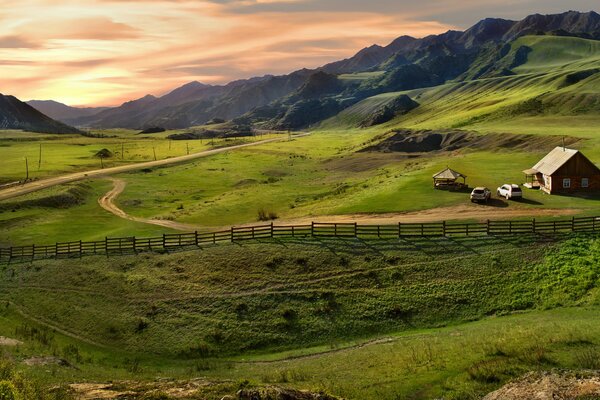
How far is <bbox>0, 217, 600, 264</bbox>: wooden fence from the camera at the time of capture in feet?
158

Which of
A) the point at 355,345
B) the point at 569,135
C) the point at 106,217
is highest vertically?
the point at 569,135

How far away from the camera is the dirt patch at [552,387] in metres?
20.8

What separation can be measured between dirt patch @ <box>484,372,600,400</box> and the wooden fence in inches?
1001

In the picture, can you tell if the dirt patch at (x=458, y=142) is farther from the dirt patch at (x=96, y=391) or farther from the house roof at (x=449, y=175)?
the dirt patch at (x=96, y=391)

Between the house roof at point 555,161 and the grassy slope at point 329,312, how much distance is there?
18.6m

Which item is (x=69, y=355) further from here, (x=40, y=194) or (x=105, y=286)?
(x=40, y=194)

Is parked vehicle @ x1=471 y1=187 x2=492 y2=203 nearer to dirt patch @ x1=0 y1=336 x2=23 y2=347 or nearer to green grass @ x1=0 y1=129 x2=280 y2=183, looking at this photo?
dirt patch @ x1=0 y1=336 x2=23 y2=347

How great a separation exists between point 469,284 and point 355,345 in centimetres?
1209

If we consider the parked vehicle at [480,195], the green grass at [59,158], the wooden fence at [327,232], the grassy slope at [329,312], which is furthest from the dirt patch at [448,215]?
the green grass at [59,158]

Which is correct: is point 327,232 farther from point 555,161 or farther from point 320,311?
point 555,161

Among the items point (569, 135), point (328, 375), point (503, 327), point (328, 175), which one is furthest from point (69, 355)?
point (569, 135)

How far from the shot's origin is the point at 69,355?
33844mm

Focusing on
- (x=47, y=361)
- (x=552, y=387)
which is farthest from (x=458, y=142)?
(x=47, y=361)

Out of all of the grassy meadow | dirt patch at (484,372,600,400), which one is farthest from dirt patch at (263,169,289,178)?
dirt patch at (484,372,600,400)
